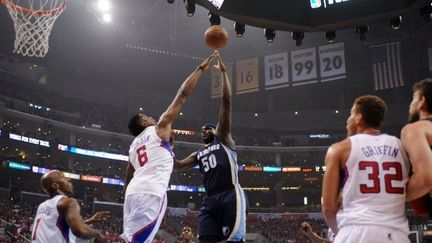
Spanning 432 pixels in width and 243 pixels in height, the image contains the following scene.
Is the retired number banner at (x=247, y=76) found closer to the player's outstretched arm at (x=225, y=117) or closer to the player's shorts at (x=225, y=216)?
the player's outstretched arm at (x=225, y=117)

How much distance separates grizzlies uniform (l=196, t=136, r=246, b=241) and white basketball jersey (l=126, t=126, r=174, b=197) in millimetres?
870

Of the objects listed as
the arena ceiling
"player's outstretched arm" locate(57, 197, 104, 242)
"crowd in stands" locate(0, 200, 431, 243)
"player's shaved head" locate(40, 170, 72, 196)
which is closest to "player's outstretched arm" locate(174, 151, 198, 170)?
"player's shaved head" locate(40, 170, 72, 196)

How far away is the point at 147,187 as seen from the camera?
482 centimetres

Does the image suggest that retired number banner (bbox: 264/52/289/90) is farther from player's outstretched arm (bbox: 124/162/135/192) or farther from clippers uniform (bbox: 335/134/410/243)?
clippers uniform (bbox: 335/134/410/243)

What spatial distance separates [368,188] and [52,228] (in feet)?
10.2

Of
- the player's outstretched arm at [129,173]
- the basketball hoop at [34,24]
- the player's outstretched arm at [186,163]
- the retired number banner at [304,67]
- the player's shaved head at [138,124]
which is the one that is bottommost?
the player's outstretched arm at [129,173]

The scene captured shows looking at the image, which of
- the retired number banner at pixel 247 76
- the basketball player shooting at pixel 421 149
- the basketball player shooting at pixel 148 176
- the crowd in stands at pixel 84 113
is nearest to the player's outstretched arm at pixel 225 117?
the basketball player shooting at pixel 148 176

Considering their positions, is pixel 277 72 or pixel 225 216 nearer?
pixel 225 216

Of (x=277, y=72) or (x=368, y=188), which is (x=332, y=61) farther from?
(x=368, y=188)

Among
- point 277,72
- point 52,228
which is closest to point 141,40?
point 277,72

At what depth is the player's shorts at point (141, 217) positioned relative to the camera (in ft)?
15.1

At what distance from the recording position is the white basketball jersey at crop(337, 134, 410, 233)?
9.68ft

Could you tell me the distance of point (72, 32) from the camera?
35781mm

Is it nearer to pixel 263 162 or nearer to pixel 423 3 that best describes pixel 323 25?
pixel 423 3
